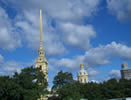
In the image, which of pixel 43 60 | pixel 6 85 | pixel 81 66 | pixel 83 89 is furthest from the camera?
pixel 81 66

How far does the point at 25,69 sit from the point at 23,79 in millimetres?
6719

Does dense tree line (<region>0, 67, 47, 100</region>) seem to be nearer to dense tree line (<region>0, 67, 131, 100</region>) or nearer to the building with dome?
dense tree line (<region>0, 67, 131, 100</region>)

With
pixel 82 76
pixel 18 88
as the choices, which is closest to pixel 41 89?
pixel 18 88

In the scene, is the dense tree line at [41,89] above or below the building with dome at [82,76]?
below

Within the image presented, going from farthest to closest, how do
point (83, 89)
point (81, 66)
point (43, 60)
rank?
1. point (81, 66)
2. point (43, 60)
3. point (83, 89)

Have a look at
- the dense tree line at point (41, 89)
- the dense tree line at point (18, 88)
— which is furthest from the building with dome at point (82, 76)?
the dense tree line at point (18, 88)

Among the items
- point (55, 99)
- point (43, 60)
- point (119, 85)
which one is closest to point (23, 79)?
point (55, 99)

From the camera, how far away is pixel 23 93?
45.2 m

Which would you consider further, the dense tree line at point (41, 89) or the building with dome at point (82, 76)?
the building with dome at point (82, 76)

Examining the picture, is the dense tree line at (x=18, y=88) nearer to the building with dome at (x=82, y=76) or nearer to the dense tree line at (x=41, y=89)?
the dense tree line at (x=41, y=89)

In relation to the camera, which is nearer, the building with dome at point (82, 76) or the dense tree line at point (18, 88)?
the dense tree line at point (18, 88)

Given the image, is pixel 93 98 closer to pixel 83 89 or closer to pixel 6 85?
pixel 83 89

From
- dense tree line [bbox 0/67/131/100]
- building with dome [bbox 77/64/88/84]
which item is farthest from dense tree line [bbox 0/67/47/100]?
building with dome [bbox 77/64/88/84]

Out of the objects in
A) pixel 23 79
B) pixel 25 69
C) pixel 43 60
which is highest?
pixel 43 60
